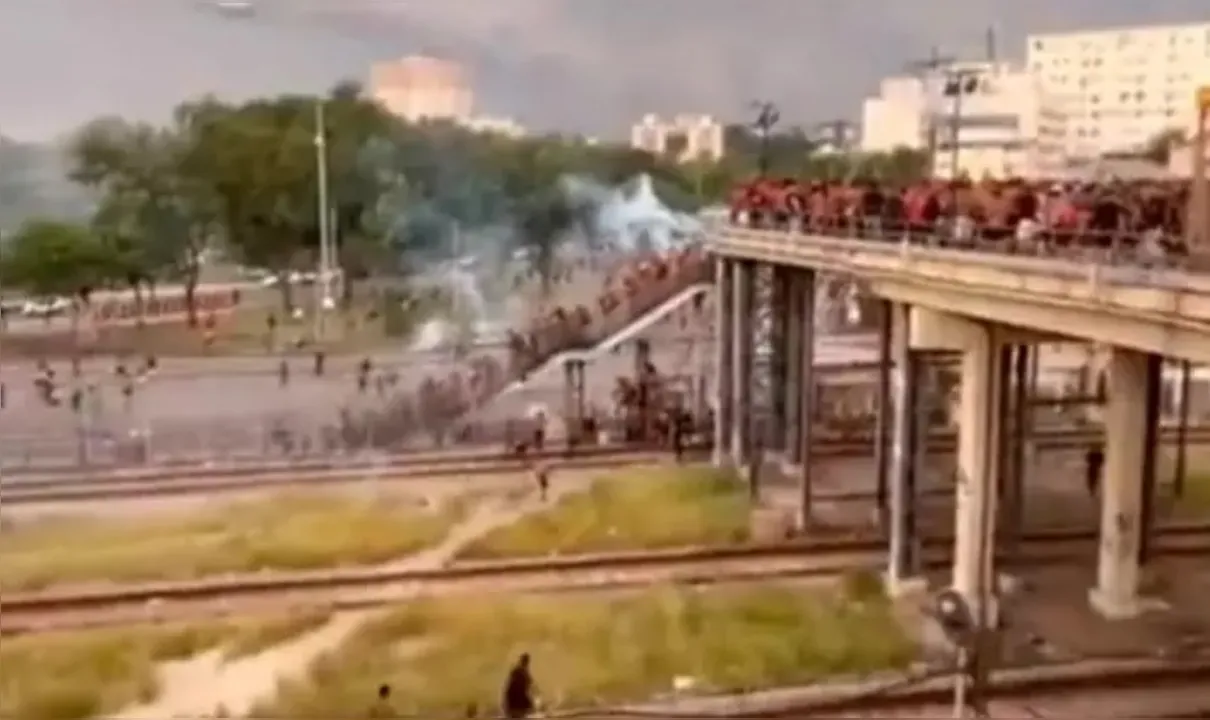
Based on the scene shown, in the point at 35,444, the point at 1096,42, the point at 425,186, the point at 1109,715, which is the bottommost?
the point at 1109,715

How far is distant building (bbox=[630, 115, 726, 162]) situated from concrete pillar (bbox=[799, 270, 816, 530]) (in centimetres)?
154

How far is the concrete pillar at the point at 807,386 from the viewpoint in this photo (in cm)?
880

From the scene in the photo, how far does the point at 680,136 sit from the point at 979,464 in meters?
4.85

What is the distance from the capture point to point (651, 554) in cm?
788

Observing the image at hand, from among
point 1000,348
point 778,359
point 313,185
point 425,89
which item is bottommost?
point 778,359

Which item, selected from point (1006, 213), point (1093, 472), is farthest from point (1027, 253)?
point (1093, 472)

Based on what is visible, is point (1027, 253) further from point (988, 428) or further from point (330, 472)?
point (330, 472)

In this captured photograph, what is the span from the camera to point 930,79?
37.2ft

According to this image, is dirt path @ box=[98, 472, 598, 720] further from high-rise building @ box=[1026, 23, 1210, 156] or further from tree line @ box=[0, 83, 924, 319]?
high-rise building @ box=[1026, 23, 1210, 156]

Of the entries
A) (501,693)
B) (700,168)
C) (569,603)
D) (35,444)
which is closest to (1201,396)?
(700,168)

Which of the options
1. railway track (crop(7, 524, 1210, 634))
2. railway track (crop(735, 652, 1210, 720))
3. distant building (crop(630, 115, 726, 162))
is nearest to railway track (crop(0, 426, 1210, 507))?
railway track (crop(7, 524, 1210, 634))

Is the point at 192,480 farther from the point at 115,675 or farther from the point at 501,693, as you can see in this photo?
the point at 501,693

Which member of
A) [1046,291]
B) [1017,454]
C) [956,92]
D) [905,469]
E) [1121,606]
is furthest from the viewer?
[956,92]

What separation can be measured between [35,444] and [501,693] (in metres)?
4.56
